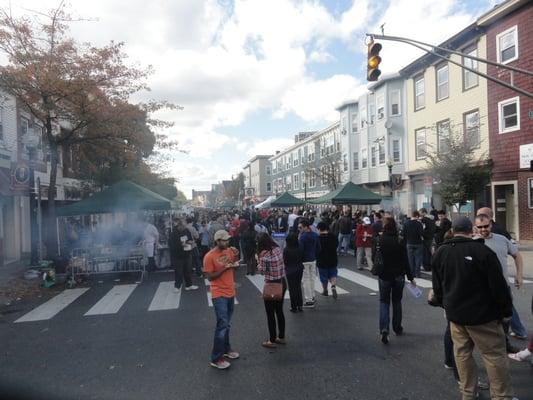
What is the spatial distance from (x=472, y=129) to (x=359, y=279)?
13.4 metres

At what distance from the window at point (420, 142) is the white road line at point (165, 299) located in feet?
64.9

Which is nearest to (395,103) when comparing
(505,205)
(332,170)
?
(332,170)

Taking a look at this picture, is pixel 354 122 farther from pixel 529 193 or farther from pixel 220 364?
pixel 220 364

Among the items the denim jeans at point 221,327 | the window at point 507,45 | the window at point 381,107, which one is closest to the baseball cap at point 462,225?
the denim jeans at point 221,327

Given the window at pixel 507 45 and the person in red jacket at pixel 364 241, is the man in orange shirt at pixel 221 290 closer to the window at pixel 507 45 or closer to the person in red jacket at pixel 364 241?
the person in red jacket at pixel 364 241

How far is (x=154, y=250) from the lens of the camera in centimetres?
1469

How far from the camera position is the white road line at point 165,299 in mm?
9091

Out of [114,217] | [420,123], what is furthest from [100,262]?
[420,123]

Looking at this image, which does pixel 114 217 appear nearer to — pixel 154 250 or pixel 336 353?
pixel 154 250

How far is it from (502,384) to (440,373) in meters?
1.25

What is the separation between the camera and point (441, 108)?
2455 cm

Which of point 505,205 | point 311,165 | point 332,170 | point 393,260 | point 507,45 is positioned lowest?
point 393,260

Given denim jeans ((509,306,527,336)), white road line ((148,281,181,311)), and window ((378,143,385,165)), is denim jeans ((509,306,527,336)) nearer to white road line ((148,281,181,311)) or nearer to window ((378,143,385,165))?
white road line ((148,281,181,311))

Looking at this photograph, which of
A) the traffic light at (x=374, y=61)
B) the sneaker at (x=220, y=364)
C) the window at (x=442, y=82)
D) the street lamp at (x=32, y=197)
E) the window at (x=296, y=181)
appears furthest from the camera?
the window at (x=296, y=181)
